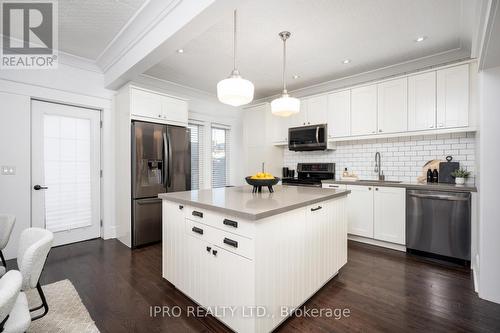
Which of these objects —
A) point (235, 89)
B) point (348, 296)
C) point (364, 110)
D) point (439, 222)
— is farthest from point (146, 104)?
point (439, 222)

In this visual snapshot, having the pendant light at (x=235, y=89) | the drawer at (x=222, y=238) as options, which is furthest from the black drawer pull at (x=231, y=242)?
the pendant light at (x=235, y=89)

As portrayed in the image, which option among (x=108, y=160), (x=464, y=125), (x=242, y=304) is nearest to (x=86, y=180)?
(x=108, y=160)

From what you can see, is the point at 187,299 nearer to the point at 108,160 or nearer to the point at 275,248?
the point at 275,248

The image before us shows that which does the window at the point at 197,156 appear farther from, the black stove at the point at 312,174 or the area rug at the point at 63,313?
the area rug at the point at 63,313

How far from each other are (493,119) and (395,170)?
1744 millimetres

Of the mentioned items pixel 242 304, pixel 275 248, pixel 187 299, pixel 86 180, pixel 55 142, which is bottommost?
pixel 187 299

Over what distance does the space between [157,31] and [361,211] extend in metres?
3.62

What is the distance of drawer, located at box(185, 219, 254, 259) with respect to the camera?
1538mm

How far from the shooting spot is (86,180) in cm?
368

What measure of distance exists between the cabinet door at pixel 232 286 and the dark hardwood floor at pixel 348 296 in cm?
21

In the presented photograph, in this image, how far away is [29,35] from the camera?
2.88 m

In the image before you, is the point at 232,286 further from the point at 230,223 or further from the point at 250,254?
the point at 230,223

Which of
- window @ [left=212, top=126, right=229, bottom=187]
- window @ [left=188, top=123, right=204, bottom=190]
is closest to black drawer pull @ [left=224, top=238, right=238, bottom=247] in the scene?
window @ [left=188, top=123, right=204, bottom=190]

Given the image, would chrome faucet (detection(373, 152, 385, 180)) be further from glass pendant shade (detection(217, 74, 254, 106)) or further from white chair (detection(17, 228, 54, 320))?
white chair (detection(17, 228, 54, 320))
